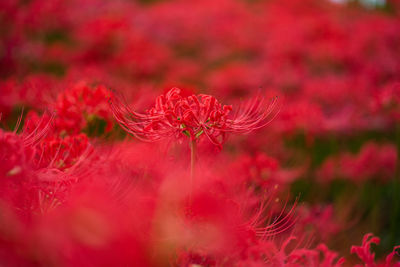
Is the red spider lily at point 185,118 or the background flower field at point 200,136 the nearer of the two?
the background flower field at point 200,136

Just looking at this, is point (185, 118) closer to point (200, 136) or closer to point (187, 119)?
point (187, 119)

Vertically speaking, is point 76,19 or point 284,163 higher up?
point 76,19

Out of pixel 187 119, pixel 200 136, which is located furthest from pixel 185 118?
pixel 200 136

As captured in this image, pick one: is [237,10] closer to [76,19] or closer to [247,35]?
[247,35]

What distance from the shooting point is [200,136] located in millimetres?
993

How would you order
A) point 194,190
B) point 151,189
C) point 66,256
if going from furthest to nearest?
1. point 151,189
2. point 194,190
3. point 66,256

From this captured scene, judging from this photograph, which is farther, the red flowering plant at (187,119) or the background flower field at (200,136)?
the red flowering plant at (187,119)

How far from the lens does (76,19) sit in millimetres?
4293

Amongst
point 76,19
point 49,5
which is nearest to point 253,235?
point 49,5

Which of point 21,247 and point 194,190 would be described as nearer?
point 21,247

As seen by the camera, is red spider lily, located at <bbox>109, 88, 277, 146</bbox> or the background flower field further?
red spider lily, located at <bbox>109, 88, 277, 146</bbox>

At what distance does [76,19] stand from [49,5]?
0.86 m

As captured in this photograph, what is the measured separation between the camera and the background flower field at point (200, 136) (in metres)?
0.78

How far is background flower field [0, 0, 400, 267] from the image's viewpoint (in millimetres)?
785
